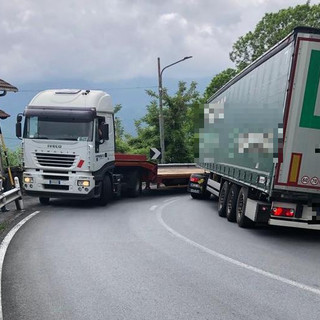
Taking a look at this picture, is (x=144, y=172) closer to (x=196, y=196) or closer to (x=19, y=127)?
(x=196, y=196)

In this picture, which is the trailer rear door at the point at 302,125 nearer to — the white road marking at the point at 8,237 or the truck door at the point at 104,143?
the white road marking at the point at 8,237

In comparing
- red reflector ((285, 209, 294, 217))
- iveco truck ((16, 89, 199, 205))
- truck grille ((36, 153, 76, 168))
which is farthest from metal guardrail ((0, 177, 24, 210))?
red reflector ((285, 209, 294, 217))

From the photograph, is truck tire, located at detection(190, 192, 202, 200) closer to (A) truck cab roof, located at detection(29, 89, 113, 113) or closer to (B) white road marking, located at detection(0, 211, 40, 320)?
(A) truck cab roof, located at detection(29, 89, 113, 113)

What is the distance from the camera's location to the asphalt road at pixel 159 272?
5.07 meters

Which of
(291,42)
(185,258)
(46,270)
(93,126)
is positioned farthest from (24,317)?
(93,126)

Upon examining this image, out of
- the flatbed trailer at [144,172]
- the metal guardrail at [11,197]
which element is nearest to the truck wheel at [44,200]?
the metal guardrail at [11,197]

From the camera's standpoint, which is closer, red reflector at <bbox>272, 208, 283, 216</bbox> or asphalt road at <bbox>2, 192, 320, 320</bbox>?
asphalt road at <bbox>2, 192, 320, 320</bbox>

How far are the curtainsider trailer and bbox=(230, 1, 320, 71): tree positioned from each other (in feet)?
107

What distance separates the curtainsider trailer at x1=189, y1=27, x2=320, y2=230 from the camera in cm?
825

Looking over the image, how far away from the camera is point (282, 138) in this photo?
8.47m

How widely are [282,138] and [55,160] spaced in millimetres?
7441

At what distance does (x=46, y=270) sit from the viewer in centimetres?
666

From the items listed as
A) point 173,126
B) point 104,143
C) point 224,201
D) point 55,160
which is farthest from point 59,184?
point 173,126

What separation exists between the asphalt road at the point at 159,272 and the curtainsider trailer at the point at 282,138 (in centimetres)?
62
